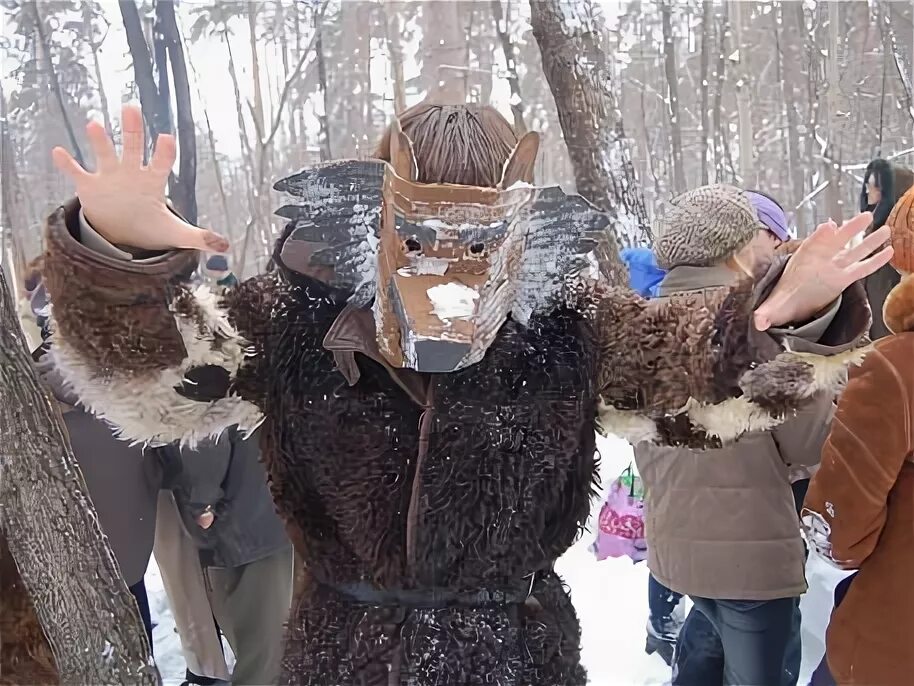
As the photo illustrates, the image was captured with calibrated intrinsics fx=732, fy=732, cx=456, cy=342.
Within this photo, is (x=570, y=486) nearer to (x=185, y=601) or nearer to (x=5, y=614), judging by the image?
(x=5, y=614)

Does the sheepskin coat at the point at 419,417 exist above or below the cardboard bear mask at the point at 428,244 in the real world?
below

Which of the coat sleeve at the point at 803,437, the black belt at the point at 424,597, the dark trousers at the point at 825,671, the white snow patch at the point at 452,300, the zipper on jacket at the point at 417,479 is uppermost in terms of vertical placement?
the white snow patch at the point at 452,300

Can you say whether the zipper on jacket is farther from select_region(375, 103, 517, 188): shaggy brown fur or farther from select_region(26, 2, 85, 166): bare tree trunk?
select_region(26, 2, 85, 166): bare tree trunk

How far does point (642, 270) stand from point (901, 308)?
0.59 metres

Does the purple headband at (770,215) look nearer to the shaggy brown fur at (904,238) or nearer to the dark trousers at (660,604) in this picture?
the shaggy brown fur at (904,238)

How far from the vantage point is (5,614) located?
2.83 feet

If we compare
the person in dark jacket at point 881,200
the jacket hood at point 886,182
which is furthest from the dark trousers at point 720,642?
the jacket hood at point 886,182

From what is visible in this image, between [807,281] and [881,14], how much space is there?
124cm

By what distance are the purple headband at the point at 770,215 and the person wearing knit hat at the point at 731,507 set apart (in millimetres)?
28

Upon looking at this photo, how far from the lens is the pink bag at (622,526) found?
1.43 meters

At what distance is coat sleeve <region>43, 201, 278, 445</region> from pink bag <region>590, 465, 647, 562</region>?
88 centimetres

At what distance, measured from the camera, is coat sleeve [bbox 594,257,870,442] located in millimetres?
677

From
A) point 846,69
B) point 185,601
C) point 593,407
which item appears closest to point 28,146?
point 185,601

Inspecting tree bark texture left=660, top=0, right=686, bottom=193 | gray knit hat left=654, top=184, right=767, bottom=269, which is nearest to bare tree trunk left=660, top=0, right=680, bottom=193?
tree bark texture left=660, top=0, right=686, bottom=193
